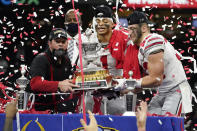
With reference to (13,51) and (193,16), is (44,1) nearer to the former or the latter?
(13,51)

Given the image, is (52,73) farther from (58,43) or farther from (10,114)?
(10,114)

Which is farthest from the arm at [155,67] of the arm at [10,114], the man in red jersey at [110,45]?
the arm at [10,114]

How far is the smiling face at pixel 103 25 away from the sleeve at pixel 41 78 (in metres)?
0.69

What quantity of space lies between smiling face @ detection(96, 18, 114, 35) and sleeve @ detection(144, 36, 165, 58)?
690 mm

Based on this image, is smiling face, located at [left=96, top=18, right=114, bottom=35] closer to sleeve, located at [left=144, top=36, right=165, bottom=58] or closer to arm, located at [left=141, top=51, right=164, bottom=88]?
sleeve, located at [left=144, top=36, right=165, bottom=58]

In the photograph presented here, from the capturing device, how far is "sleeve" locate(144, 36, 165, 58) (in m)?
4.29

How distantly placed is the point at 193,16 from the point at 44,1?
3.12 meters

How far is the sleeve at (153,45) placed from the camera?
4.29 m

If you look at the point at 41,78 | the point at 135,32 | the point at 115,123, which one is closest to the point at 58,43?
the point at 41,78

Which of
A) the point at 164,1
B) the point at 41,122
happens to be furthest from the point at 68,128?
the point at 164,1

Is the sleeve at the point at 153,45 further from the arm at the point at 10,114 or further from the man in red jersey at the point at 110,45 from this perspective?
the arm at the point at 10,114

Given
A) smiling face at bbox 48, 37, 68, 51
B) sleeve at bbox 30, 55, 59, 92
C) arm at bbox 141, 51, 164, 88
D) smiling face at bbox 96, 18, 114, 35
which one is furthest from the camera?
smiling face at bbox 96, 18, 114, 35

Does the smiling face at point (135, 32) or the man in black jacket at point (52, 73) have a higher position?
the smiling face at point (135, 32)

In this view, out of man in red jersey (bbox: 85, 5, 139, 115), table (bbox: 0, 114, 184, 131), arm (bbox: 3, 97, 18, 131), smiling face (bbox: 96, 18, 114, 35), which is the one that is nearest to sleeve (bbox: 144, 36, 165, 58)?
man in red jersey (bbox: 85, 5, 139, 115)
